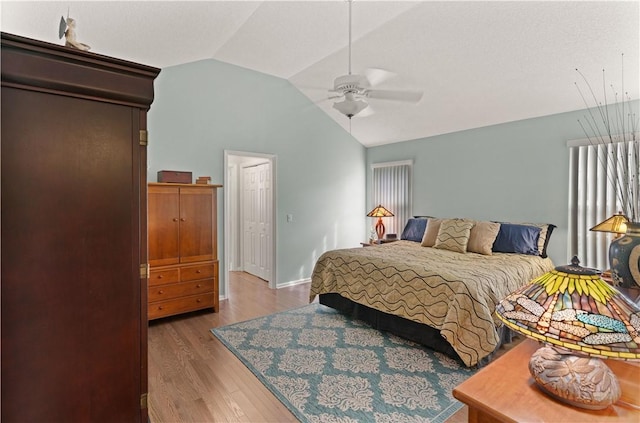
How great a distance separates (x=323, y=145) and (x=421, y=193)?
5.83 ft

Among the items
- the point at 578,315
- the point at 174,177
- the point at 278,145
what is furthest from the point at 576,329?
the point at 278,145

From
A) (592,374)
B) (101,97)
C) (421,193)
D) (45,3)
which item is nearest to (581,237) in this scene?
(421,193)

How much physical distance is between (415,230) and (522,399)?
388 cm

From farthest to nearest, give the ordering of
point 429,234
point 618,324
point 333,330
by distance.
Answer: point 429,234, point 333,330, point 618,324

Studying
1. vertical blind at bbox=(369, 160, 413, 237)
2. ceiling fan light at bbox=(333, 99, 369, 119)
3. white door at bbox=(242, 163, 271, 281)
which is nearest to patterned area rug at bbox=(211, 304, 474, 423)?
white door at bbox=(242, 163, 271, 281)

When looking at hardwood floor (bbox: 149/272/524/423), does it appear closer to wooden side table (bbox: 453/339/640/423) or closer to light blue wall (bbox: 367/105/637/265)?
wooden side table (bbox: 453/339/640/423)

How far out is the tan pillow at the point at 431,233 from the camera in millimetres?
4203

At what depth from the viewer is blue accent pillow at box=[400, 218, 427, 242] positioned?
4668mm

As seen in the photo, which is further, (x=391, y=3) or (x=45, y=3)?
(x=391, y=3)

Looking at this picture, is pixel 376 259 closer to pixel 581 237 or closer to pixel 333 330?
pixel 333 330

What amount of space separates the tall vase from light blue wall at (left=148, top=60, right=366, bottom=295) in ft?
12.5

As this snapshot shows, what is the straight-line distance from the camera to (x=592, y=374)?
2.94 feet

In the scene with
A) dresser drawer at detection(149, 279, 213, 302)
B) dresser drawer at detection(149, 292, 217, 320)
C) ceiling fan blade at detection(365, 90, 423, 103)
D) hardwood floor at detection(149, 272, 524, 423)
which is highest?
ceiling fan blade at detection(365, 90, 423, 103)

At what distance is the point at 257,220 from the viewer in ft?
18.3
